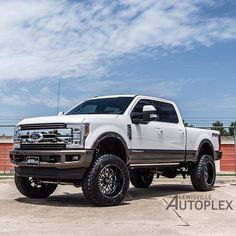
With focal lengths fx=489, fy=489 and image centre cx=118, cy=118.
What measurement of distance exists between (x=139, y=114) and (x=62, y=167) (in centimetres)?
214

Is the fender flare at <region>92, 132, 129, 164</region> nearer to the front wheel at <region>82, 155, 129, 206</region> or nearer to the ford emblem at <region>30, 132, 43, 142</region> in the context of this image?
the front wheel at <region>82, 155, 129, 206</region>

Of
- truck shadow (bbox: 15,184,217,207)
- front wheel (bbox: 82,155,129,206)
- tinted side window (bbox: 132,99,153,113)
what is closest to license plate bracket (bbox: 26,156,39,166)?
truck shadow (bbox: 15,184,217,207)

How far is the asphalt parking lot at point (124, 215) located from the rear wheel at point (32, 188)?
23 centimetres

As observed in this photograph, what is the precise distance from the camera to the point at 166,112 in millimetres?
11422

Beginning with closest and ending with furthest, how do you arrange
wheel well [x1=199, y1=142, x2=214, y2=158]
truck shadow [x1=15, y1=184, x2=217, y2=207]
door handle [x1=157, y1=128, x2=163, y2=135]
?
truck shadow [x1=15, y1=184, x2=217, y2=207]
door handle [x1=157, y1=128, x2=163, y2=135]
wheel well [x1=199, y1=142, x2=214, y2=158]

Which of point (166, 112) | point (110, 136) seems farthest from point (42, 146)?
point (166, 112)

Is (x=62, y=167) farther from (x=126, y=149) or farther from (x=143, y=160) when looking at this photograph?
(x=143, y=160)

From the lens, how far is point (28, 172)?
359 inches

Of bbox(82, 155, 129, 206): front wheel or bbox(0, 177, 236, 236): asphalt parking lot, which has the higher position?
bbox(82, 155, 129, 206): front wheel

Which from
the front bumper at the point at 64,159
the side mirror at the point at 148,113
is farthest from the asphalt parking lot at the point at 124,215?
the side mirror at the point at 148,113

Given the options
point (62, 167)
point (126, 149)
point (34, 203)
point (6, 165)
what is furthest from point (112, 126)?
point (6, 165)

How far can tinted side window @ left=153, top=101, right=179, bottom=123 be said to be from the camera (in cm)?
1112

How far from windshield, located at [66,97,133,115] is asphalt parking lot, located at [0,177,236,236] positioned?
1.84 meters

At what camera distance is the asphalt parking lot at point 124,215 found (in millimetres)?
6473
